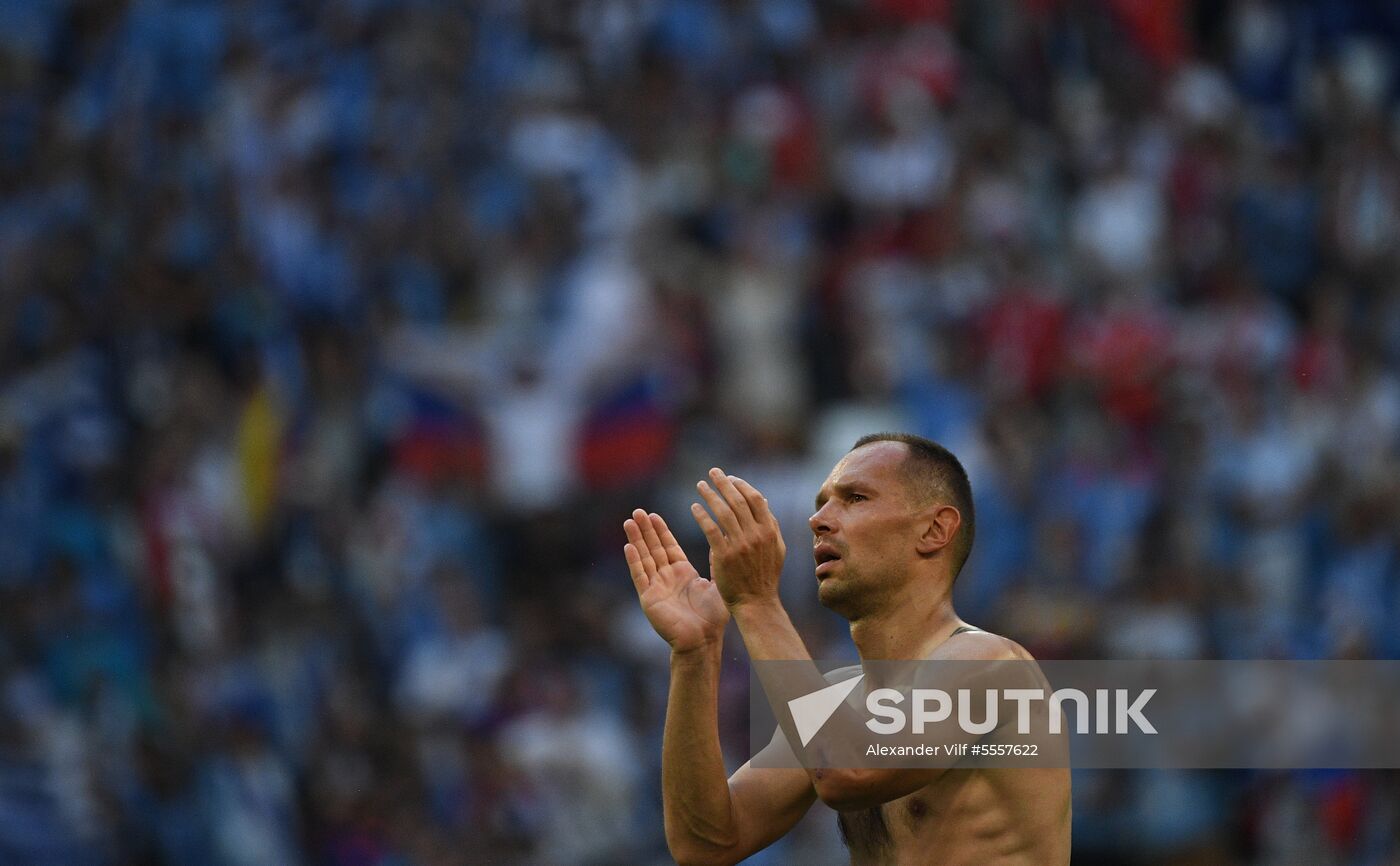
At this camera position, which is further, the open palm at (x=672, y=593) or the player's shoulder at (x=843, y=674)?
the player's shoulder at (x=843, y=674)

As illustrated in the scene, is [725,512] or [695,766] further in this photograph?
[695,766]

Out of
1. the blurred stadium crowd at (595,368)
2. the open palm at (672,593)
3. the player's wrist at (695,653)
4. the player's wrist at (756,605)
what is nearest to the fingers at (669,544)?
the open palm at (672,593)

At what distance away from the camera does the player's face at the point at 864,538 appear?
13.4ft

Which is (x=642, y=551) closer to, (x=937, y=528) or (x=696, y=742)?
(x=696, y=742)

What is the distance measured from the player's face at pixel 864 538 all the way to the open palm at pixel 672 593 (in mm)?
235

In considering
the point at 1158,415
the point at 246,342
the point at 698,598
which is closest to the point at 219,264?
the point at 246,342

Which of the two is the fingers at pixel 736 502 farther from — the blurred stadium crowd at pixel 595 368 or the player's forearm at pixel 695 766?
the blurred stadium crowd at pixel 595 368

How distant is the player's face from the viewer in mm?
4094

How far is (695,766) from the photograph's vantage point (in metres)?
4.11

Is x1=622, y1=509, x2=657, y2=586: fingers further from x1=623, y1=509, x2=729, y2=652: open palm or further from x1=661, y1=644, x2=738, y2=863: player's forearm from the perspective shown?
x1=661, y1=644, x2=738, y2=863: player's forearm

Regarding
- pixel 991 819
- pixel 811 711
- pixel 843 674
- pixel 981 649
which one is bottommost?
pixel 991 819

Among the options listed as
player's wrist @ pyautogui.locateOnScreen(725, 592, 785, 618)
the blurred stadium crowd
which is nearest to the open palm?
player's wrist @ pyautogui.locateOnScreen(725, 592, 785, 618)

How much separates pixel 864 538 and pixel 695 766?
23.1 inches

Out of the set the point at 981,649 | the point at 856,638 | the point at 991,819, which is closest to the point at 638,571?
the point at 856,638
